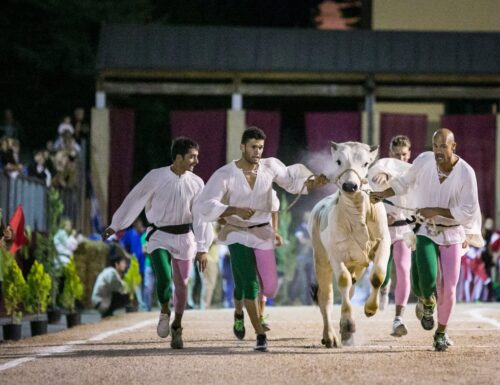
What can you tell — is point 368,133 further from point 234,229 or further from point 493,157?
point 234,229

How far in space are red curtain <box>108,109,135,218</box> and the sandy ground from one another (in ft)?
55.0

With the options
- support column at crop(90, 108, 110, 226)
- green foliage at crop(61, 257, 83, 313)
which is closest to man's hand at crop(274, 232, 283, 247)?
green foliage at crop(61, 257, 83, 313)

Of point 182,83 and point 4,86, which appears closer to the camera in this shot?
point 182,83

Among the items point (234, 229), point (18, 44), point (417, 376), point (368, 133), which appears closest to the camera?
point (417, 376)

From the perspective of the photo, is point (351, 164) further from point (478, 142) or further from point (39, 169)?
point (478, 142)

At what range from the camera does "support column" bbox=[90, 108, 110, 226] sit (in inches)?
1298

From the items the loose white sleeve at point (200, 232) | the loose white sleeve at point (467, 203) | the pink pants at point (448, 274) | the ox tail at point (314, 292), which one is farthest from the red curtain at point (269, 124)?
the loose white sleeve at point (467, 203)

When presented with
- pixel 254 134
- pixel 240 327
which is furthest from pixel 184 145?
pixel 240 327

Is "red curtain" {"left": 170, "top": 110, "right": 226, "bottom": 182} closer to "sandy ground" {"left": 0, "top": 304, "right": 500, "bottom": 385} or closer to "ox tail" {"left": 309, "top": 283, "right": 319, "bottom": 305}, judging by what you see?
"sandy ground" {"left": 0, "top": 304, "right": 500, "bottom": 385}

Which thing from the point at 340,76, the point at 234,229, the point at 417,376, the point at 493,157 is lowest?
the point at 417,376

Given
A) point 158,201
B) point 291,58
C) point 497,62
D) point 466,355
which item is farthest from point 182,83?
point 466,355

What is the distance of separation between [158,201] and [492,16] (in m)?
25.4

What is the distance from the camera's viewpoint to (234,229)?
1256cm

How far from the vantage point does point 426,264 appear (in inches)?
477
